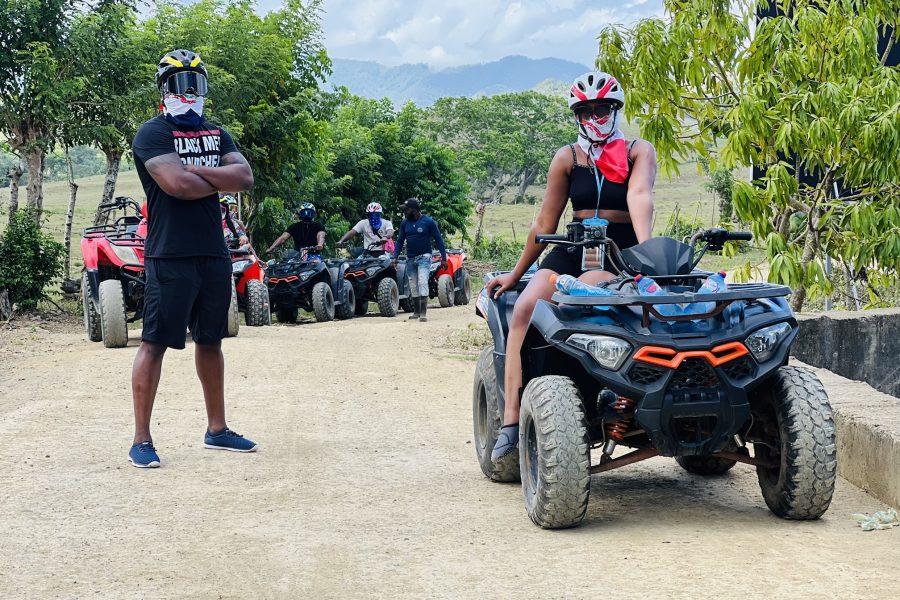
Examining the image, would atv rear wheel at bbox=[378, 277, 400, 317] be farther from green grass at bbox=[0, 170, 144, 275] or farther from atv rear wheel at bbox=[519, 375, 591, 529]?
green grass at bbox=[0, 170, 144, 275]

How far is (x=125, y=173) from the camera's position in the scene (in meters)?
89.1

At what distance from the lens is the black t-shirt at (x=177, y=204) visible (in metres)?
6.80

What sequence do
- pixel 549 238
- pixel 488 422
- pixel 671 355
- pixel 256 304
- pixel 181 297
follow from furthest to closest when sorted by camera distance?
pixel 256 304 < pixel 181 297 < pixel 488 422 < pixel 549 238 < pixel 671 355

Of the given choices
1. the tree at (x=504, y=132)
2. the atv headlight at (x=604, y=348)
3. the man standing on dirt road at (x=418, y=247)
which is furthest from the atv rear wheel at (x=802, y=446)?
the tree at (x=504, y=132)

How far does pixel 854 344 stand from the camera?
30.9 feet

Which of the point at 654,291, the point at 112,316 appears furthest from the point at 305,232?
the point at 654,291

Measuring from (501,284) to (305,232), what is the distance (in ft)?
46.2

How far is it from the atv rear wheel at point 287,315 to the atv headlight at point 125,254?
703 cm

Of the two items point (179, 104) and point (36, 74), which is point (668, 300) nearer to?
point (179, 104)

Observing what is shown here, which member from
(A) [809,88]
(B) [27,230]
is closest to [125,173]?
(B) [27,230]

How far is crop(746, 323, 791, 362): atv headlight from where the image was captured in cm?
522

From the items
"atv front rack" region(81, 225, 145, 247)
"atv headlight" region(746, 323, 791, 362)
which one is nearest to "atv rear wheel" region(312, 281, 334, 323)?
"atv front rack" region(81, 225, 145, 247)

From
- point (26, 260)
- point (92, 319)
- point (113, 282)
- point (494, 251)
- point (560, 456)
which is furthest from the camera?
point (494, 251)

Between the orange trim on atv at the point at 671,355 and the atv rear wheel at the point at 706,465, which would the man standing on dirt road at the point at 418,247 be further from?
the orange trim on atv at the point at 671,355
